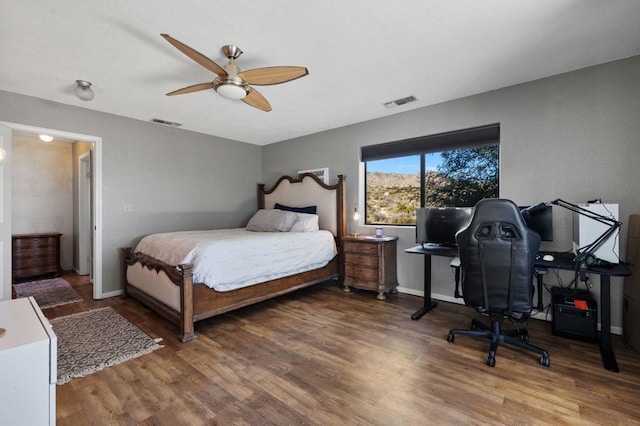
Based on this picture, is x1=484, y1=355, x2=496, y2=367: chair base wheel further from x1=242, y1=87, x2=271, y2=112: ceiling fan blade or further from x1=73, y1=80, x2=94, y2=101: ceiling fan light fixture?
x1=73, y1=80, x2=94, y2=101: ceiling fan light fixture

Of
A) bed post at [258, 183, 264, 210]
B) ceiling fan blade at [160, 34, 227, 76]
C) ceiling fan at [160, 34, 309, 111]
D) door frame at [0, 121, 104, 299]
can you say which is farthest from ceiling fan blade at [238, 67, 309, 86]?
bed post at [258, 183, 264, 210]

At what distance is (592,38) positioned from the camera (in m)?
2.18

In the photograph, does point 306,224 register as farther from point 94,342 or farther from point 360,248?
point 94,342

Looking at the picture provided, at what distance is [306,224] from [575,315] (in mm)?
3059

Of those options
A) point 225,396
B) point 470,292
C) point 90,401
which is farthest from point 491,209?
point 90,401

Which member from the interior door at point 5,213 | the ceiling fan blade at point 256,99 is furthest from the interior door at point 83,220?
the ceiling fan blade at point 256,99

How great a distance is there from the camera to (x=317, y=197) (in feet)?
15.1

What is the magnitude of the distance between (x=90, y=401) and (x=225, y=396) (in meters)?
0.80

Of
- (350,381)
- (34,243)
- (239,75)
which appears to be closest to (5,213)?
(34,243)

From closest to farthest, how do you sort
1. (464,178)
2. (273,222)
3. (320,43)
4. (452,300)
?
1. (320,43)
2. (452,300)
3. (464,178)
4. (273,222)

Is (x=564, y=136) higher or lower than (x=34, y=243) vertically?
higher

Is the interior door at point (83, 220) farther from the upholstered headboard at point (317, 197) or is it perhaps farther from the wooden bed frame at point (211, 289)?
the upholstered headboard at point (317, 197)

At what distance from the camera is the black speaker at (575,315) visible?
2.37 m

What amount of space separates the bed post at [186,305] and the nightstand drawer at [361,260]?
2.08m
